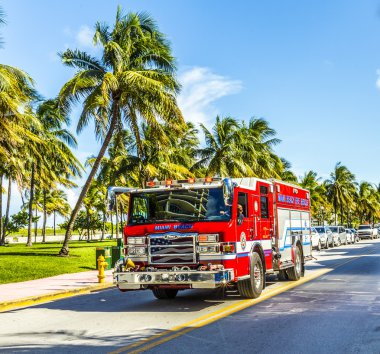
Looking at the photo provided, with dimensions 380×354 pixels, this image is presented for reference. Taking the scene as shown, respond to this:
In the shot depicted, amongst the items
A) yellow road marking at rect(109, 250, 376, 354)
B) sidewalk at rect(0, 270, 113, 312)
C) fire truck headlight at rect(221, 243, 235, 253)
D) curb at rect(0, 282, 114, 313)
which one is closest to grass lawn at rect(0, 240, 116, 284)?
sidewalk at rect(0, 270, 113, 312)

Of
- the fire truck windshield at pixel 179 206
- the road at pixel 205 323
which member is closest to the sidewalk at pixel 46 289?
the road at pixel 205 323

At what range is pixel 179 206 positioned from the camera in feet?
36.6

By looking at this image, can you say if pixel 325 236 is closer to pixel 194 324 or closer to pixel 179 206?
pixel 179 206

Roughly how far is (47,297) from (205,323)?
632cm

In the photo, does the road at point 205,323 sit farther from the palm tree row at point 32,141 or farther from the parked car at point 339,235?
the parked car at point 339,235

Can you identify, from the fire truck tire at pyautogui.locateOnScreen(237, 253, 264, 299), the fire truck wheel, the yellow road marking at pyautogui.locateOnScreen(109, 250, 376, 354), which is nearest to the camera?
the yellow road marking at pyautogui.locateOnScreen(109, 250, 376, 354)

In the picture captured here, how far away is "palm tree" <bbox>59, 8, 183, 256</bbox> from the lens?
25.0 metres

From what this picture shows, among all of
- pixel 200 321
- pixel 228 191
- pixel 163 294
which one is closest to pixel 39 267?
pixel 163 294

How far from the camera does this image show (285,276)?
624 inches

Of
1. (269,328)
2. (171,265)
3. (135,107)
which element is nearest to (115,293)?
(171,265)

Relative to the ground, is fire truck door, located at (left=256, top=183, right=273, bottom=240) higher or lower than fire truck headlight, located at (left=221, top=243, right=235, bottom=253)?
higher

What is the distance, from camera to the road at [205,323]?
7.27 metres

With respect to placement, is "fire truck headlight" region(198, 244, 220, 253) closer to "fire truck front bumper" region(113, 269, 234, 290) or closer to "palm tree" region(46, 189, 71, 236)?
"fire truck front bumper" region(113, 269, 234, 290)

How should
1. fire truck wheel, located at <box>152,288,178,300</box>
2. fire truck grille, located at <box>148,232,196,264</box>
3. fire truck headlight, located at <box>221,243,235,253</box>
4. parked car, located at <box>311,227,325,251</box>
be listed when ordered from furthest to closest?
parked car, located at <box>311,227,325,251</box>
fire truck wheel, located at <box>152,288,178,300</box>
fire truck grille, located at <box>148,232,196,264</box>
fire truck headlight, located at <box>221,243,235,253</box>
